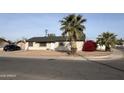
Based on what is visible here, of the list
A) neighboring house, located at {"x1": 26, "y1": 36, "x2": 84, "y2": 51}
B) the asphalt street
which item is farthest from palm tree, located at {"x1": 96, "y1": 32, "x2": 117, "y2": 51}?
the asphalt street

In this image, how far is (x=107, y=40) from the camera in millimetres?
46781

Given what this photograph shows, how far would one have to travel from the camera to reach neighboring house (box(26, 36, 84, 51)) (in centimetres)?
4766

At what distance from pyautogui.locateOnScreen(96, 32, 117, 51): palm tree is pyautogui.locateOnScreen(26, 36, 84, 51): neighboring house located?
390cm

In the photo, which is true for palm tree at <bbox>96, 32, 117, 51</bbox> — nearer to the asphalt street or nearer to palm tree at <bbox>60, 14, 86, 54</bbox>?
palm tree at <bbox>60, 14, 86, 54</bbox>

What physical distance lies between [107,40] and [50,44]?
12.0 meters

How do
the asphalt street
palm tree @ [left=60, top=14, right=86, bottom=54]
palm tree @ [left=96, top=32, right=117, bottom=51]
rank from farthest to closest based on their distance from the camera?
1. palm tree @ [left=96, top=32, right=117, bottom=51]
2. palm tree @ [left=60, top=14, right=86, bottom=54]
3. the asphalt street

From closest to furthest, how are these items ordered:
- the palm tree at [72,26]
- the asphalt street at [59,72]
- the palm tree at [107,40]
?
the asphalt street at [59,72] → the palm tree at [72,26] → the palm tree at [107,40]

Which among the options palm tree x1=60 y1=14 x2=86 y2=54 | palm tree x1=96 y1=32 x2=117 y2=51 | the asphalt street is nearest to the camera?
the asphalt street

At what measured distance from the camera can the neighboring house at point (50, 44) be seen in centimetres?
4766

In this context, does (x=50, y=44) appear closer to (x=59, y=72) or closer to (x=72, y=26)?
(x=72, y=26)

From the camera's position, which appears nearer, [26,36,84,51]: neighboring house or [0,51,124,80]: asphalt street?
[0,51,124,80]: asphalt street

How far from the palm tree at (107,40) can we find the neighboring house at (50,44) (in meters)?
3.90

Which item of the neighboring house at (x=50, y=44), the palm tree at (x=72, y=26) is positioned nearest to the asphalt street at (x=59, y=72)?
the palm tree at (x=72, y=26)

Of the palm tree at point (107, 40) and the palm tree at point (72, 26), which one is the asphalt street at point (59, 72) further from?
the palm tree at point (107, 40)
